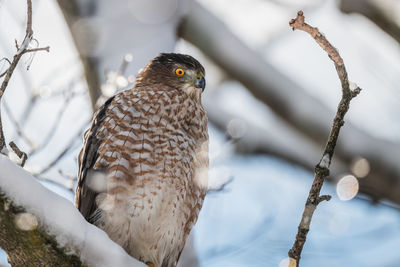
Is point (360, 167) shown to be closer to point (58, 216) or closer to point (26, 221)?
point (58, 216)

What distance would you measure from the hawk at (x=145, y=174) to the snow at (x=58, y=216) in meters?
0.92

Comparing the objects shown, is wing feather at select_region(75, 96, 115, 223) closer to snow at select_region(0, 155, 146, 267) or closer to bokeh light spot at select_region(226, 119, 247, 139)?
snow at select_region(0, 155, 146, 267)

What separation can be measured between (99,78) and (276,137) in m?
1.86

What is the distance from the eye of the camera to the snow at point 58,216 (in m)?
2.03

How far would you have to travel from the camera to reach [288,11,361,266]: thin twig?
2119 millimetres

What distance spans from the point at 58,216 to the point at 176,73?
241 cm

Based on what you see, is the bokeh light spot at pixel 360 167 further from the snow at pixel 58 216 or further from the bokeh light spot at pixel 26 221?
the bokeh light spot at pixel 26 221

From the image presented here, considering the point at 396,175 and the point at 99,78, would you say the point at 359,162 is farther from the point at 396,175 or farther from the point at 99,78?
the point at 99,78

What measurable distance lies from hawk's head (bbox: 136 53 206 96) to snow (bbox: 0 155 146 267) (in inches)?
81.6

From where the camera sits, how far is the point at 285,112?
5121 millimetres

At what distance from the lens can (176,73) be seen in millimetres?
4383

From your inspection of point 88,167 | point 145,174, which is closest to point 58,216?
point 145,174

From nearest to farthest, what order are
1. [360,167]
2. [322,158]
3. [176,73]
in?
[322,158] < [176,73] < [360,167]

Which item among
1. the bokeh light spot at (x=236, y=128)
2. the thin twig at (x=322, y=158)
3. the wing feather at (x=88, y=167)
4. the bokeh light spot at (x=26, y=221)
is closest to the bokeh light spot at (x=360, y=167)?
the bokeh light spot at (x=236, y=128)
